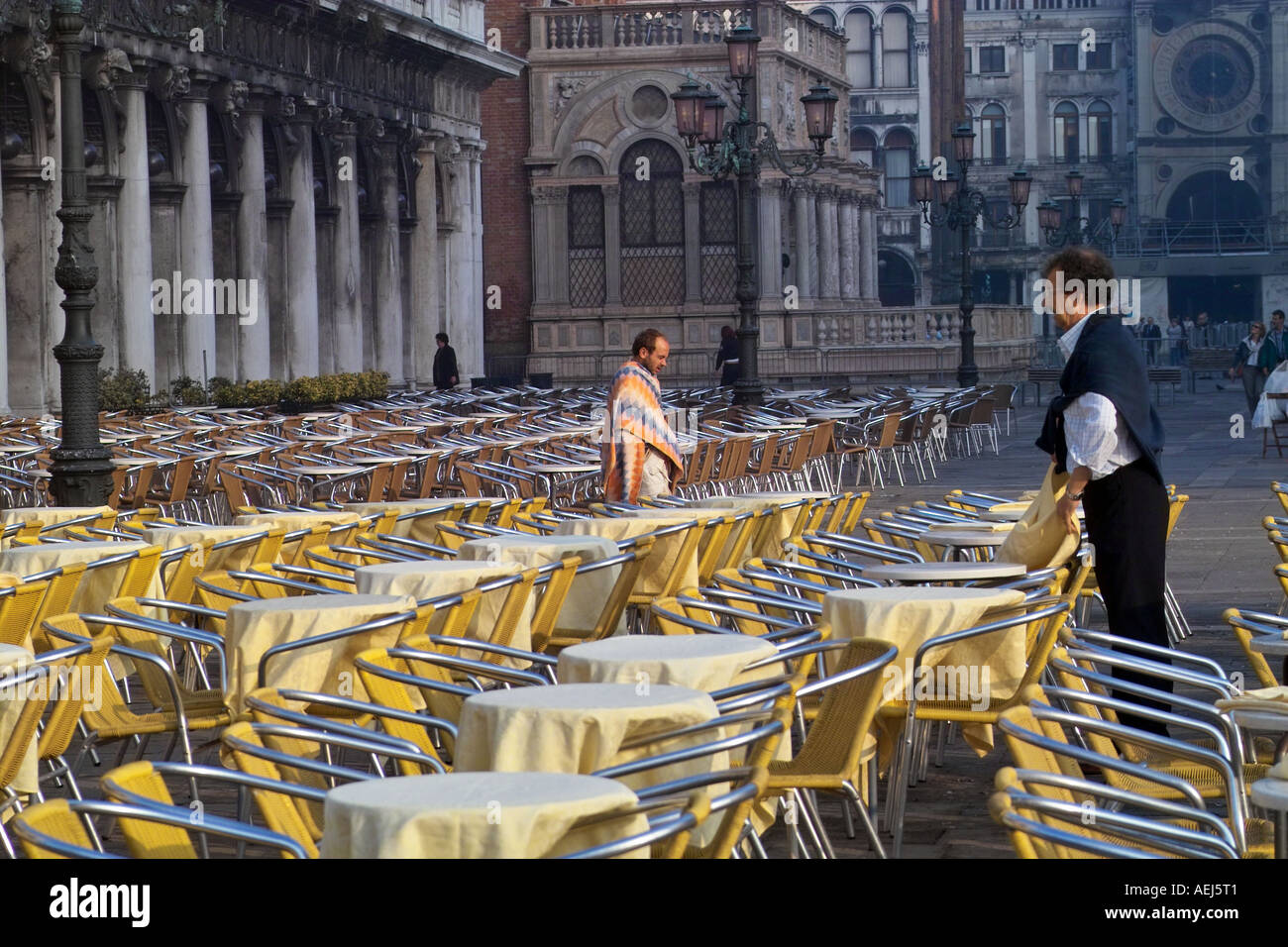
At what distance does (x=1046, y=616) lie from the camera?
6727mm

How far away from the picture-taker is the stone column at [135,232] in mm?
26078

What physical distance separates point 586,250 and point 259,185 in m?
12.1

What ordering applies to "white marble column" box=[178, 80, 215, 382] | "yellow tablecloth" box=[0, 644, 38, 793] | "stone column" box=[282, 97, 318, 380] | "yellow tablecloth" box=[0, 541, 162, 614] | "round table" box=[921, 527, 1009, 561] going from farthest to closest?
"stone column" box=[282, 97, 318, 380] → "white marble column" box=[178, 80, 215, 382] → "round table" box=[921, 527, 1009, 561] → "yellow tablecloth" box=[0, 541, 162, 614] → "yellow tablecloth" box=[0, 644, 38, 793]

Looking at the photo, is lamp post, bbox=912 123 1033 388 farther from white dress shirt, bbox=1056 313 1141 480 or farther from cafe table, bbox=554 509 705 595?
white dress shirt, bbox=1056 313 1141 480

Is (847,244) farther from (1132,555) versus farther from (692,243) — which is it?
(1132,555)

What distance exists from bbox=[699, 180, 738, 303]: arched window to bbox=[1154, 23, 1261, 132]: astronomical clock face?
4906 centimetres

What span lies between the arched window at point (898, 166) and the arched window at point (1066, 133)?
21.5ft

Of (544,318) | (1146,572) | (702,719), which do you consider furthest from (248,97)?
(702,719)

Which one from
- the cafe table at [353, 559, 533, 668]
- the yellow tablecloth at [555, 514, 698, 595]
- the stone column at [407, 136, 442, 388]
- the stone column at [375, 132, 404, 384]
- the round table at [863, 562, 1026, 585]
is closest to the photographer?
the cafe table at [353, 559, 533, 668]

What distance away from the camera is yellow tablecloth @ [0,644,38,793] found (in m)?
5.65

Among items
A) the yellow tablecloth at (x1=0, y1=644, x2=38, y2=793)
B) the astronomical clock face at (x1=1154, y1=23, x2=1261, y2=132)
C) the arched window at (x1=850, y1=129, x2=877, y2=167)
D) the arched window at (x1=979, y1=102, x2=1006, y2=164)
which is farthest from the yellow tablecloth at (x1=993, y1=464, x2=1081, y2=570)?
the astronomical clock face at (x1=1154, y1=23, x2=1261, y2=132)

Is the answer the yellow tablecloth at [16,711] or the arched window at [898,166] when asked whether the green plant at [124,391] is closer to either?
the yellow tablecloth at [16,711]

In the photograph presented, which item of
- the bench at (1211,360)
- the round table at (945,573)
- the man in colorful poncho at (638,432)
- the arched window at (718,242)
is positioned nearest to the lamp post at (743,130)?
the man in colorful poncho at (638,432)
